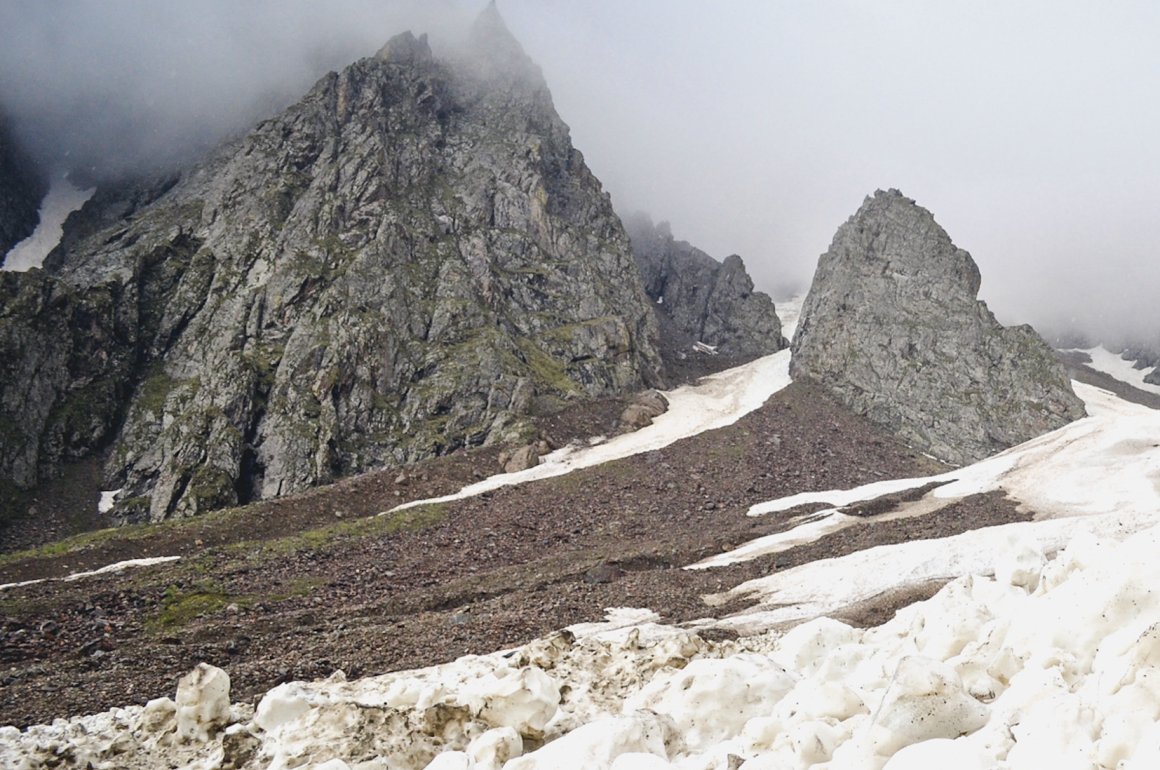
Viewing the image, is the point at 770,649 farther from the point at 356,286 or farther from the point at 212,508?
the point at 356,286

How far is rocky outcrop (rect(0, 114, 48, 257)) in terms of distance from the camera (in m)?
130

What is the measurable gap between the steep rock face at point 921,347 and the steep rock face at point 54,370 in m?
95.8

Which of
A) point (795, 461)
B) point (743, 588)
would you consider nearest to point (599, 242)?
point (795, 461)

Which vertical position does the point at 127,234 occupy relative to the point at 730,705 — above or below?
above

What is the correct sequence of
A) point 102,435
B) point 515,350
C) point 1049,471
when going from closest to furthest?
point 1049,471
point 102,435
point 515,350

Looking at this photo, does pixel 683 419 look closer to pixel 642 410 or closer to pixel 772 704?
pixel 642 410

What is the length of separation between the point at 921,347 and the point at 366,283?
77.7 m

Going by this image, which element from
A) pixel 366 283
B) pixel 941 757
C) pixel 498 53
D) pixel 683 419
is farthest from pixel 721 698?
pixel 498 53

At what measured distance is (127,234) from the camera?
115 metres

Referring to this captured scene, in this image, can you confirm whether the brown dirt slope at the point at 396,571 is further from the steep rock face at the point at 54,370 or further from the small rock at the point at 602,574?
the steep rock face at the point at 54,370

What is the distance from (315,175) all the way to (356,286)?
27.0 metres

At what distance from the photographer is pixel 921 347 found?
10006cm

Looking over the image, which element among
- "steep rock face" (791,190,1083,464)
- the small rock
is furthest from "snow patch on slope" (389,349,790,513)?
the small rock

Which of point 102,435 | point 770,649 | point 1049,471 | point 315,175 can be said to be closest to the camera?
point 770,649
